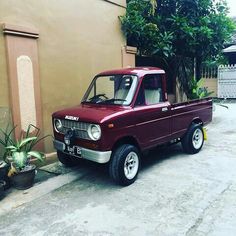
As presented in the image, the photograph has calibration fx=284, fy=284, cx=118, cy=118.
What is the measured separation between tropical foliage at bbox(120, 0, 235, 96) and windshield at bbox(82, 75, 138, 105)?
3.01 m

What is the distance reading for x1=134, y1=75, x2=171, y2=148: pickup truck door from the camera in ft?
17.1

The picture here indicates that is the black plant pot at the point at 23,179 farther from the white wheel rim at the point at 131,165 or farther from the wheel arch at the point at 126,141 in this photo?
the white wheel rim at the point at 131,165

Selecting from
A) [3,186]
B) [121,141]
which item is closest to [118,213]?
[121,141]

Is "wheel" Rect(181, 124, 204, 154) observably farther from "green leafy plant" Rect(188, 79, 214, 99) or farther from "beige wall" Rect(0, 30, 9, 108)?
"beige wall" Rect(0, 30, 9, 108)

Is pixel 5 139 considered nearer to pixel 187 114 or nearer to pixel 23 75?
pixel 23 75

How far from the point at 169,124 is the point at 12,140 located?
315 cm

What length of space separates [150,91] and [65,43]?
2.38 metres

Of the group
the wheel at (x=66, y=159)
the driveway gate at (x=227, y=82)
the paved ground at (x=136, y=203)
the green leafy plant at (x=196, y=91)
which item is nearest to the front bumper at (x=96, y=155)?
the paved ground at (x=136, y=203)

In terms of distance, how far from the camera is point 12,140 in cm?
552

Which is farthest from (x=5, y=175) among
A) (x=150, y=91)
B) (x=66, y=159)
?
(x=150, y=91)

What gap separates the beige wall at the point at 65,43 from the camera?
5.62 meters

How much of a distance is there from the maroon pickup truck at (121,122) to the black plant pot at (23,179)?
2.30 ft

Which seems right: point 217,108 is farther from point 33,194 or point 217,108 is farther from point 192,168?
point 33,194

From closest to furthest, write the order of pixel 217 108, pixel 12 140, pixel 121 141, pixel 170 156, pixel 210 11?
pixel 121 141
pixel 12 140
pixel 170 156
pixel 210 11
pixel 217 108
